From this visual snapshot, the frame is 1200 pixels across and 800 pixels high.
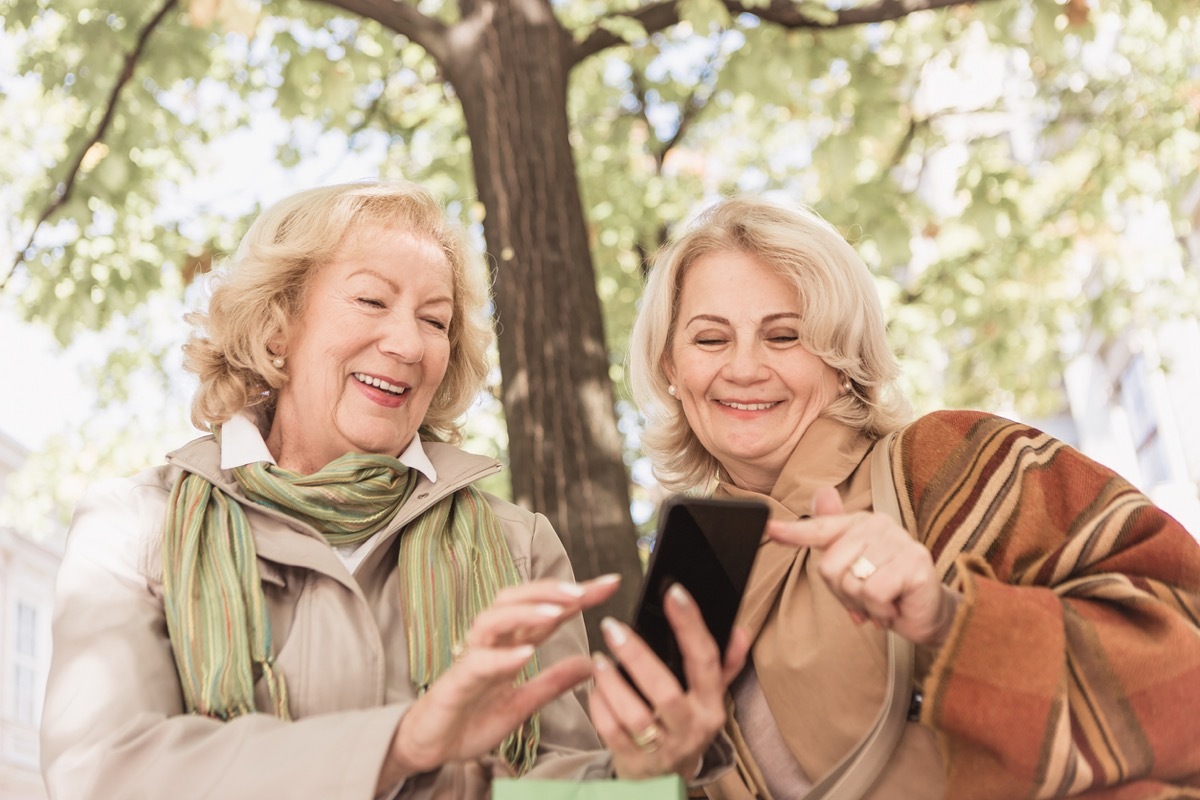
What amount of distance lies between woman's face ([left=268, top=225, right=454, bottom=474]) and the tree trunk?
1.54 meters

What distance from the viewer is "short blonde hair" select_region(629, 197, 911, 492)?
2.78 m

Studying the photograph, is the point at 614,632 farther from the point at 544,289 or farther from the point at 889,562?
the point at 544,289

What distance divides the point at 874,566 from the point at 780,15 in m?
4.09

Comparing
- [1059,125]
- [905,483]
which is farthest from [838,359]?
[1059,125]

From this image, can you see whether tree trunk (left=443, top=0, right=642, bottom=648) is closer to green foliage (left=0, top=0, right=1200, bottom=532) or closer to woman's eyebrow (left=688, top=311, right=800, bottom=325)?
green foliage (left=0, top=0, right=1200, bottom=532)

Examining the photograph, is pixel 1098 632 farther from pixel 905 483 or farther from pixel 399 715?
pixel 399 715

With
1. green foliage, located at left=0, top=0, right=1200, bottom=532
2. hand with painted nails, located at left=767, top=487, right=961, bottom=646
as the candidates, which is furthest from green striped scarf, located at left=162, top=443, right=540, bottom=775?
green foliage, located at left=0, top=0, right=1200, bottom=532

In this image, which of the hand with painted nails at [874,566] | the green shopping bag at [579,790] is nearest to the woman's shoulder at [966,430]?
the hand with painted nails at [874,566]

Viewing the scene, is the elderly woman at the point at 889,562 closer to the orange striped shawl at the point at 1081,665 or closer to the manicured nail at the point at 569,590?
the orange striped shawl at the point at 1081,665

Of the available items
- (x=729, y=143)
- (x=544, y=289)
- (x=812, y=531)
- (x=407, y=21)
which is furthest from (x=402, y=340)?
(x=729, y=143)

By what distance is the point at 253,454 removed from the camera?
8.46 ft

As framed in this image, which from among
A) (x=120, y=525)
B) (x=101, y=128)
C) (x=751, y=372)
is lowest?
(x=120, y=525)

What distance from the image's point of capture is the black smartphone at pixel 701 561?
1.84m

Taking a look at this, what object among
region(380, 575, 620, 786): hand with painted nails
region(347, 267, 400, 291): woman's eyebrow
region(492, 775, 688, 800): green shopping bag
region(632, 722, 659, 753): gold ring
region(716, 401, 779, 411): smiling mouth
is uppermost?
region(347, 267, 400, 291): woman's eyebrow
